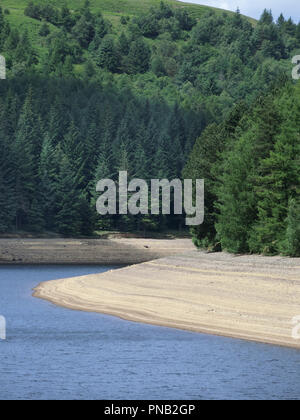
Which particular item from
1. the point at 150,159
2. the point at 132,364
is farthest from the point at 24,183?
the point at 132,364

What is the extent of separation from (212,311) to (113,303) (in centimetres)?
945

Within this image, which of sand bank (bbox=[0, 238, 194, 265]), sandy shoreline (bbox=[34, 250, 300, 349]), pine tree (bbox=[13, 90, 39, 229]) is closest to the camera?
sandy shoreline (bbox=[34, 250, 300, 349])

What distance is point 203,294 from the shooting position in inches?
2098

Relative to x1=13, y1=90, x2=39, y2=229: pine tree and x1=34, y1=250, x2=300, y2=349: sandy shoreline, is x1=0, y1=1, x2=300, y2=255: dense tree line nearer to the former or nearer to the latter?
x1=13, y1=90, x2=39, y2=229: pine tree

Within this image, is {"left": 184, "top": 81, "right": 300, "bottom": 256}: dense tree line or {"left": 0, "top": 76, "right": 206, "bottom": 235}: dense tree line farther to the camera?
{"left": 0, "top": 76, "right": 206, "bottom": 235}: dense tree line

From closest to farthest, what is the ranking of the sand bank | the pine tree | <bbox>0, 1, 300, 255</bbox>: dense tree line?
1. <bbox>0, 1, 300, 255</bbox>: dense tree line
2. the sand bank
3. the pine tree

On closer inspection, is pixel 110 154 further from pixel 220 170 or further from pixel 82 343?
pixel 82 343

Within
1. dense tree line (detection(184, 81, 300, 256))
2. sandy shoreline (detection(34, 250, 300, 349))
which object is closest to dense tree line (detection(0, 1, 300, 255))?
dense tree line (detection(184, 81, 300, 256))

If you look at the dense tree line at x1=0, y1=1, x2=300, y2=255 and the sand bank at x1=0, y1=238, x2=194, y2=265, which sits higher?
the dense tree line at x1=0, y1=1, x2=300, y2=255

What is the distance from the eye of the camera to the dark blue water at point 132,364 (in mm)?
32781

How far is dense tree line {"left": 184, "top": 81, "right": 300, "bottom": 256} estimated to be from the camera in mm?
65438

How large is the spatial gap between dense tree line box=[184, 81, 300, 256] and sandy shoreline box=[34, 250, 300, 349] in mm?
2045

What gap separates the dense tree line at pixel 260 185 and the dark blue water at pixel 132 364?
19.9 m
